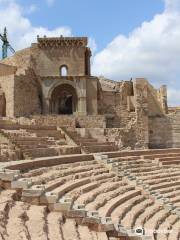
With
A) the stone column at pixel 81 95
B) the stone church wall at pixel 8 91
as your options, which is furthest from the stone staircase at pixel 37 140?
the stone column at pixel 81 95

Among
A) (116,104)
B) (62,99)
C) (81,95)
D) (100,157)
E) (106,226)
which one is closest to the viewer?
(106,226)

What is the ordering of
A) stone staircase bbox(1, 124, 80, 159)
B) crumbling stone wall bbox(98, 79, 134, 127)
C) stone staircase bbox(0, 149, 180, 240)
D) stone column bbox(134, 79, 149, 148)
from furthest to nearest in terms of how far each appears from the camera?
crumbling stone wall bbox(98, 79, 134, 127) < stone column bbox(134, 79, 149, 148) < stone staircase bbox(1, 124, 80, 159) < stone staircase bbox(0, 149, 180, 240)

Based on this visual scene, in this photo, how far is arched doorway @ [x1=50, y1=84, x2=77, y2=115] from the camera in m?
31.3

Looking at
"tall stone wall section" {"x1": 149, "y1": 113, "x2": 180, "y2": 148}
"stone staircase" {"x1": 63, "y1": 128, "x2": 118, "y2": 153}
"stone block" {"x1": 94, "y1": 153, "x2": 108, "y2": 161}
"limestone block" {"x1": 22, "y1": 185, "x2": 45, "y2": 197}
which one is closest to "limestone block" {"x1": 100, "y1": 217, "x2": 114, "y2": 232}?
"limestone block" {"x1": 22, "y1": 185, "x2": 45, "y2": 197}

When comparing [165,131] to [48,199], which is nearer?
[48,199]

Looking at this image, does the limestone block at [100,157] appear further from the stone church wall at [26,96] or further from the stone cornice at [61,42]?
the stone cornice at [61,42]

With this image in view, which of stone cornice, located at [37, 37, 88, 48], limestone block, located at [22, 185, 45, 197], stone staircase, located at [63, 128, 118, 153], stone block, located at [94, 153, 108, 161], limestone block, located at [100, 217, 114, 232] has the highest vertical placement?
stone cornice, located at [37, 37, 88, 48]

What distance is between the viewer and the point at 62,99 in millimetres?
33438

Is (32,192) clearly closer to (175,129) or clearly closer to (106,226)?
(106,226)

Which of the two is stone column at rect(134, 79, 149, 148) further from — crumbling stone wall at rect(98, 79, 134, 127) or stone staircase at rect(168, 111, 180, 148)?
stone staircase at rect(168, 111, 180, 148)

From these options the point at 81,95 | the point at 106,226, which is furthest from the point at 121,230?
the point at 81,95

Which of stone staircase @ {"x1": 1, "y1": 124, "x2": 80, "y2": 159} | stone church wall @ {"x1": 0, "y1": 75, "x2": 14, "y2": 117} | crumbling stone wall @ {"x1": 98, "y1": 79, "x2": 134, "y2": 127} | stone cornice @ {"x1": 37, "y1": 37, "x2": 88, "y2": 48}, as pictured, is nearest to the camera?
stone staircase @ {"x1": 1, "y1": 124, "x2": 80, "y2": 159}

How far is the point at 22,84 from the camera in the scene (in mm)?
28375

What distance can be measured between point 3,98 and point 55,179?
57.0 ft
